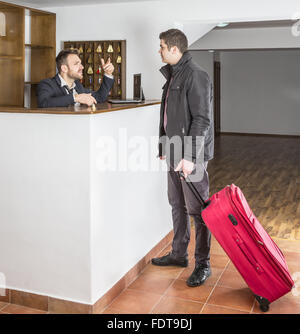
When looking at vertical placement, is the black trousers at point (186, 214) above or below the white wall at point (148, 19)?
below

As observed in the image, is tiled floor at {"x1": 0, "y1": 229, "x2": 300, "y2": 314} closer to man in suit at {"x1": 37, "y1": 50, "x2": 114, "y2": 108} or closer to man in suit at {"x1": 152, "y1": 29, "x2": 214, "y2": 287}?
man in suit at {"x1": 152, "y1": 29, "x2": 214, "y2": 287}

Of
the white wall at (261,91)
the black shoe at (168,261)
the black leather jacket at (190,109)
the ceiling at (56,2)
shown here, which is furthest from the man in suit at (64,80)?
the white wall at (261,91)

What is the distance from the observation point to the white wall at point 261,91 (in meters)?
11.9

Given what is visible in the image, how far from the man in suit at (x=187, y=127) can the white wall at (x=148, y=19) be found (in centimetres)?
103

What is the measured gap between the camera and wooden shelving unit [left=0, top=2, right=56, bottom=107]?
444 centimetres

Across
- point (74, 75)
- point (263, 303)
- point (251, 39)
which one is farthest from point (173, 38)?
point (251, 39)

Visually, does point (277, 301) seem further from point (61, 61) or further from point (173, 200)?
point (61, 61)

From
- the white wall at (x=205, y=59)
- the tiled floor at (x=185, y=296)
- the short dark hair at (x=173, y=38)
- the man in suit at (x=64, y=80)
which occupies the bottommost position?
the tiled floor at (x=185, y=296)

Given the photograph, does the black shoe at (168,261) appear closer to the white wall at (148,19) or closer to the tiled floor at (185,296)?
the tiled floor at (185,296)

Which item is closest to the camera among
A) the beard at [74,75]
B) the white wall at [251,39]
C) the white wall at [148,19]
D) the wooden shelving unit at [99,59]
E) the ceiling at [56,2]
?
the beard at [74,75]

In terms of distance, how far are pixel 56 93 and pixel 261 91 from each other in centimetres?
954

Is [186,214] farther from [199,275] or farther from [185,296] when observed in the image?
[185,296]

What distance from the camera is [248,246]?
8.65 feet

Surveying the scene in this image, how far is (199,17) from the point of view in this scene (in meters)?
3.90
